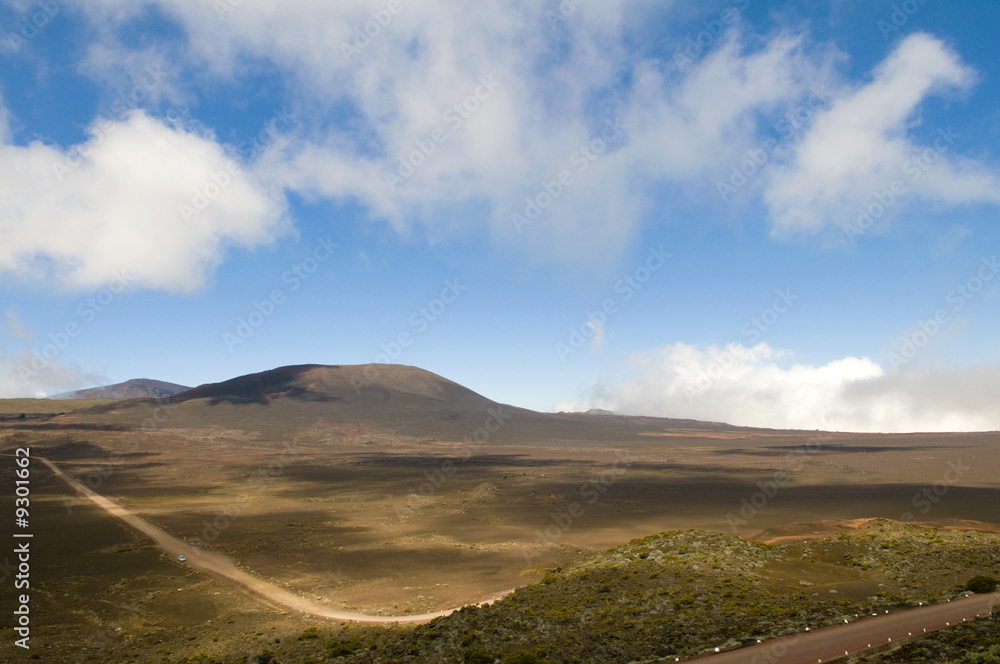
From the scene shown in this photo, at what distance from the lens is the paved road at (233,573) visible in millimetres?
26000

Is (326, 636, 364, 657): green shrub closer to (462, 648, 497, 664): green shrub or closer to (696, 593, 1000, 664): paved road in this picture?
(462, 648, 497, 664): green shrub

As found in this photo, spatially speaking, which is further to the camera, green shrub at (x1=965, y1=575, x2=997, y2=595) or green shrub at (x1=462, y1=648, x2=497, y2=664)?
green shrub at (x1=965, y1=575, x2=997, y2=595)

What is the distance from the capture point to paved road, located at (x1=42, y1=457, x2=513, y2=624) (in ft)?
85.3

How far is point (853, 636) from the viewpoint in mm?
16891

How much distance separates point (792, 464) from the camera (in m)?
106

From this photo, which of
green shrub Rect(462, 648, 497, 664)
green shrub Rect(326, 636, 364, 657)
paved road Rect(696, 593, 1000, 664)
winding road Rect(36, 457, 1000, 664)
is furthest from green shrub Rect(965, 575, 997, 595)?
green shrub Rect(326, 636, 364, 657)

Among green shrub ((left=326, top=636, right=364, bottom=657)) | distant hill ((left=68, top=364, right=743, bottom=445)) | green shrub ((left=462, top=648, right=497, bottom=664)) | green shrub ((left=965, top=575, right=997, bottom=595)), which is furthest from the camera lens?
distant hill ((left=68, top=364, right=743, bottom=445))

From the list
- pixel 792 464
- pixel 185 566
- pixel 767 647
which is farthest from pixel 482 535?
pixel 792 464

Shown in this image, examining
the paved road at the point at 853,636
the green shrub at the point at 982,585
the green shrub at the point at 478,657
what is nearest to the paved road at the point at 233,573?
the green shrub at the point at 478,657

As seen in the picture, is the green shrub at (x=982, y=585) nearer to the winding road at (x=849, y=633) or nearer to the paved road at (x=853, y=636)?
the winding road at (x=849, y=633)

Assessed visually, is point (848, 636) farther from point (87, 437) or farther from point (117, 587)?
point (87, 437)

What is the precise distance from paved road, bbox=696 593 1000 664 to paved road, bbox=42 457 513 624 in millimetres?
14555

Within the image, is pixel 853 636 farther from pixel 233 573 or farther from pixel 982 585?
pixel 233 573

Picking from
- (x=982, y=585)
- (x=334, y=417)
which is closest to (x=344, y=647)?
(x=982, y=585)
